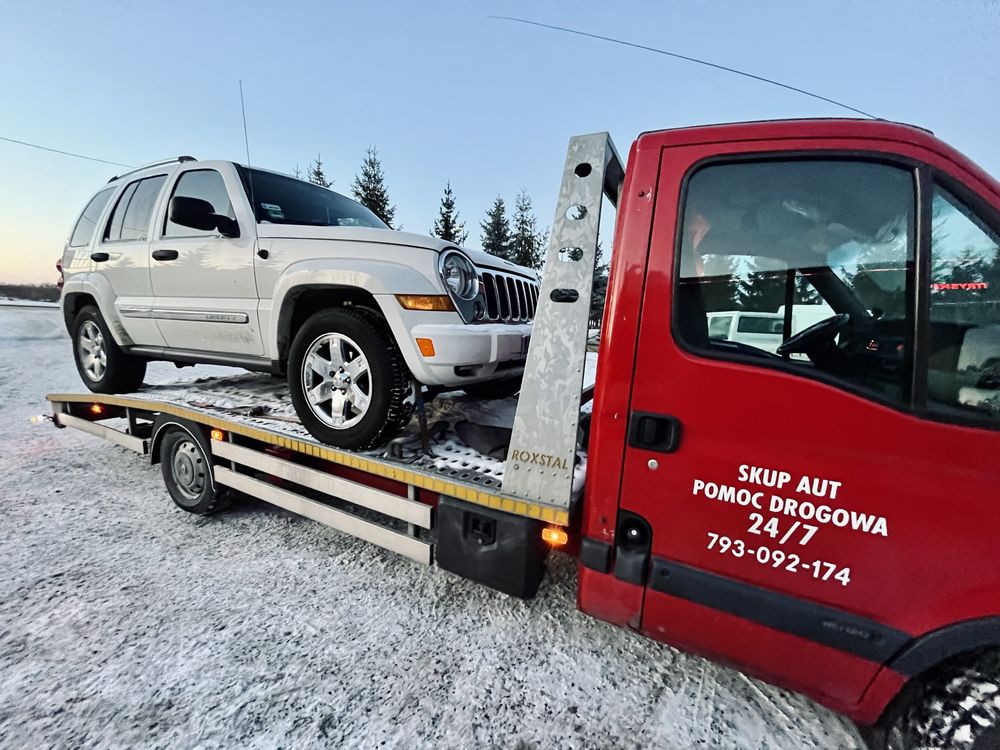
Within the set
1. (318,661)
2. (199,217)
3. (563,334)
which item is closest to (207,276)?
A: (199,217)

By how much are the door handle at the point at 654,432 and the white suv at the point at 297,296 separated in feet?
3.56

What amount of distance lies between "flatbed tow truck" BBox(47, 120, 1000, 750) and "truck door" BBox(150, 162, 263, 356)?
2.24 meters

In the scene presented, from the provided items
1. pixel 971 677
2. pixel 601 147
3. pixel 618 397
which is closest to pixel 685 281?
pixel 618 397

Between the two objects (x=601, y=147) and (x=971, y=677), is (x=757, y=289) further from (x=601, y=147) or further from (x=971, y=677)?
(x=971, y=677)

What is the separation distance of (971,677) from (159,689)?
2.94 meters

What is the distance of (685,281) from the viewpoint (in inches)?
65.1

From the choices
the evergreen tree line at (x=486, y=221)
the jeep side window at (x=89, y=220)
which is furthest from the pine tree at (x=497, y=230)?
the jeep side window at (x=89, y=220)

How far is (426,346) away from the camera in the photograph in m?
2.45

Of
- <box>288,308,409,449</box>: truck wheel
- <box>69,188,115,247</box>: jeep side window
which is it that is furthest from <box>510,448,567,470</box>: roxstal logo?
<box>69,188,115,247</box>: jeep side window

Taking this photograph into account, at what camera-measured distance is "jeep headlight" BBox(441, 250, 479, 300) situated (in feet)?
8.53

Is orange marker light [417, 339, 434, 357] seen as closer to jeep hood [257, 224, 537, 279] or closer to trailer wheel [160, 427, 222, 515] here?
jeep hood [257, 224, 537, 279]

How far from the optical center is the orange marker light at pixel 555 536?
1.96 meters

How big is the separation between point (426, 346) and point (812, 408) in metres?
1.73

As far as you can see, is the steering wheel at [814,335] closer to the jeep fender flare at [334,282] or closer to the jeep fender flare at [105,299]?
the jeep fender flare at [334,282]
